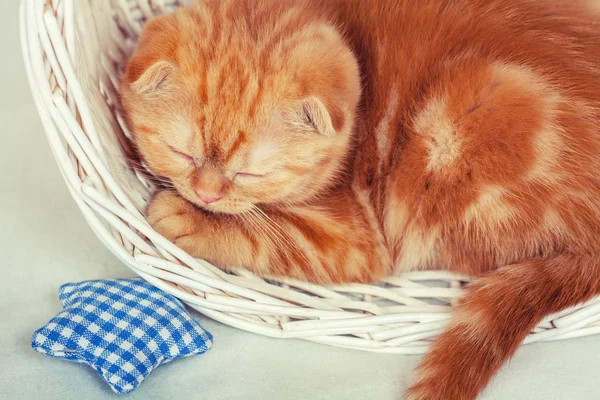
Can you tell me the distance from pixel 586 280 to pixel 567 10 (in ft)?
2.05

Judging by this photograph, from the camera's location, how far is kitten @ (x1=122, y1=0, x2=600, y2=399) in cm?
147

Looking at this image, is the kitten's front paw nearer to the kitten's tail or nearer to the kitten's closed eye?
the kitten's closed eye

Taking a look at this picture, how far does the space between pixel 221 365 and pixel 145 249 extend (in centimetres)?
29

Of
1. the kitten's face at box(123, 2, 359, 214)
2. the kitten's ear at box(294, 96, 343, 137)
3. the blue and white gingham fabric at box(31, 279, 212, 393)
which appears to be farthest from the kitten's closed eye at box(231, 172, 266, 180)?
the blue and white gingham fabric at box(31, 279, 212, 393)

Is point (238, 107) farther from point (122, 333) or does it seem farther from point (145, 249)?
point (122, 333)

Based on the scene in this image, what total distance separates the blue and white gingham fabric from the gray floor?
4 centimetres

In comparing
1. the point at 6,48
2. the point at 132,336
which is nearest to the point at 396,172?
the point at 132,336

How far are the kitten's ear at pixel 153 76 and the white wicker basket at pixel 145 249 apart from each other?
120mm

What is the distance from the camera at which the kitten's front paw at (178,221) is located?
5.24 ft

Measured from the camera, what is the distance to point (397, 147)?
166cm

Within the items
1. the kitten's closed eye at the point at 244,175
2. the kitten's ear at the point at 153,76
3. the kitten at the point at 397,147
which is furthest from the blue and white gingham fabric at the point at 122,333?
the kitten's ear at the point at 153,76

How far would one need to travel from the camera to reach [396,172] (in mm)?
1651

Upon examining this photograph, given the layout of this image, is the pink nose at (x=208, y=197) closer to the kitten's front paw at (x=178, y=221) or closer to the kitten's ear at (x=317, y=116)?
the kitten's front paw at (x=178, y=221)

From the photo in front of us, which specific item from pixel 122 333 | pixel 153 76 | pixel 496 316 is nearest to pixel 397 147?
pixel 496 316
